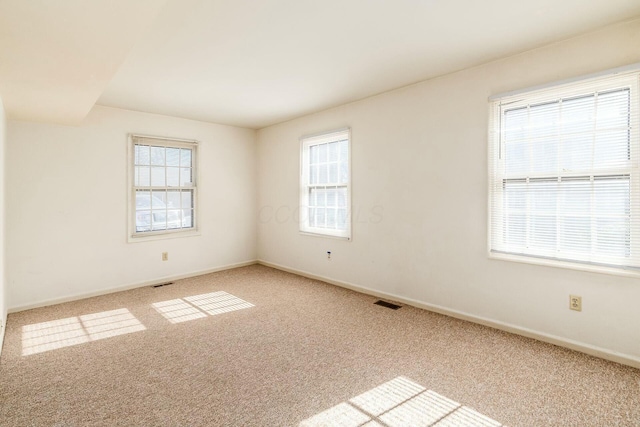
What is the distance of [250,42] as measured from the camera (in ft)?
8.25

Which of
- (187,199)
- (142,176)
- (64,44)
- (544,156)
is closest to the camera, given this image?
(64,44)

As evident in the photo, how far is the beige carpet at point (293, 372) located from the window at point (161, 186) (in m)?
1.49

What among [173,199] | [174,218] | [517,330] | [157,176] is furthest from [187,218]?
[517,330]

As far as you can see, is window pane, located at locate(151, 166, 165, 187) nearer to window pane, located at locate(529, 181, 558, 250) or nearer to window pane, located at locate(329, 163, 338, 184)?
window pane, located at locate(329, 163, 338, 184)

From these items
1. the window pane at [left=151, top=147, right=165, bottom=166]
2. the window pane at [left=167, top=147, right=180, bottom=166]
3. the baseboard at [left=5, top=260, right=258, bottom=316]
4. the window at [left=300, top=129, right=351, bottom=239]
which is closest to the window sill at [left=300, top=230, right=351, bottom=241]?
the window at [left=300, top=129, right=351, bottom=239]

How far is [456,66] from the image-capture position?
3.05 meters

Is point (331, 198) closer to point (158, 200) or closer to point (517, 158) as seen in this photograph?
point (517, 158)

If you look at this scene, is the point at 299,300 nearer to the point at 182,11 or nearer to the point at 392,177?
the point at 392,177

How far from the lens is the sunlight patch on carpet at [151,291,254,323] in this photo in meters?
3.40

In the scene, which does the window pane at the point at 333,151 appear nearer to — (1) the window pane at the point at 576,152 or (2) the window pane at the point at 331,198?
(2) the window pane at the point at 331,198

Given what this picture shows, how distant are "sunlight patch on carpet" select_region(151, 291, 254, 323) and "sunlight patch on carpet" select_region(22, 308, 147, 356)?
0.32 m

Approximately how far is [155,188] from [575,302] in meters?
5.00

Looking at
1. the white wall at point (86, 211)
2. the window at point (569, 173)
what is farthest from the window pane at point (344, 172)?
the white wall at point (86, 211)

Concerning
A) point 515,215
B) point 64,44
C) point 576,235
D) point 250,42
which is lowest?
point 576,235
